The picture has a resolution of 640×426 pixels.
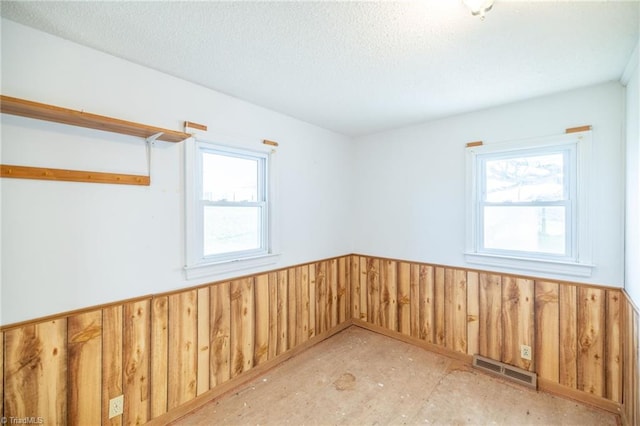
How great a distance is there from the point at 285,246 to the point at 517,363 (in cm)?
247

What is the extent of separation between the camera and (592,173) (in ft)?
→ 7.18

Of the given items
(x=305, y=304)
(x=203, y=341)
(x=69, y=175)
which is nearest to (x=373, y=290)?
(x=305, y=304)

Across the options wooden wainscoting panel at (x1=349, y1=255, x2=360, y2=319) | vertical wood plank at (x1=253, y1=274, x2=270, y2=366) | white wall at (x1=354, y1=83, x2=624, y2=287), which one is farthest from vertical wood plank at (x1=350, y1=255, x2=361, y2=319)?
vertical wood plank at (x1=253, y1=274, x2=270, y2=366)

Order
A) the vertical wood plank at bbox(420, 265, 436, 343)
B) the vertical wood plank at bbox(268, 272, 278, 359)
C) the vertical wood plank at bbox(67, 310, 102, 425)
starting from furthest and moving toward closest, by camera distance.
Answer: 1. the vertical wood plank at bbox(420, 265, 436, 343)
2. the vertical wood plank at bbox(268, 272, 278, 359)
3. the vertical wood plank at bbox(67, 310, 102, 425)

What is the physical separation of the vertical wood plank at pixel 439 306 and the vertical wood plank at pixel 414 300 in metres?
0.19

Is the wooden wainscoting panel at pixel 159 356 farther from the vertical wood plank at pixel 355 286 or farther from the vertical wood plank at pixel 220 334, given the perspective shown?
the vertical wood plank at pixel 355 286

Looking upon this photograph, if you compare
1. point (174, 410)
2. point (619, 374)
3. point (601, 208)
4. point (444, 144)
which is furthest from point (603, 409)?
point (174, 410)

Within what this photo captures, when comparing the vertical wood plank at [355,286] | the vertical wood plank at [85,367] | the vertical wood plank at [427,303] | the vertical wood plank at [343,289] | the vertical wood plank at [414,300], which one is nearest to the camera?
the vertical wood plank at [85,367]

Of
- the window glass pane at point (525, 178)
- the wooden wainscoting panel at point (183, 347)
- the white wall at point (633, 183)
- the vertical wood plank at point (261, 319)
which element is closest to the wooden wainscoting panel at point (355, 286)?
the vertical wood plank at point (261, 319)

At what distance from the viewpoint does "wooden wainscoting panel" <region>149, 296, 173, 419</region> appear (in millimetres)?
1936

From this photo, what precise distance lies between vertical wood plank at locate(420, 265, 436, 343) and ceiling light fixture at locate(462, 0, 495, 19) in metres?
2.42

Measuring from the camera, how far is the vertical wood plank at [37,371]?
144cm

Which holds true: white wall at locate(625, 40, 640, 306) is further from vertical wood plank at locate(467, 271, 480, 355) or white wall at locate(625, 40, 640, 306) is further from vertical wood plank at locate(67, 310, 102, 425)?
vertical wood plank at locate(67, 310, 102, 425)

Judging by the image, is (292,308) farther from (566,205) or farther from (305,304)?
(566,205)
